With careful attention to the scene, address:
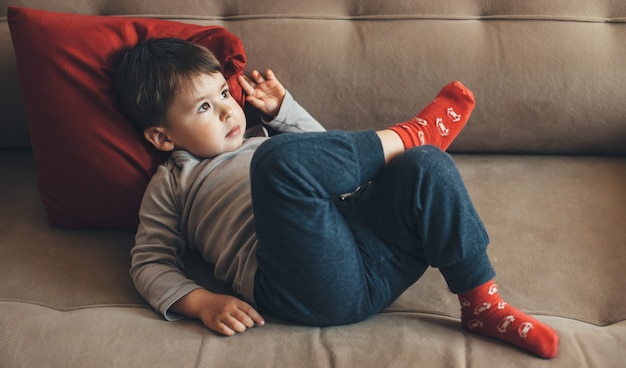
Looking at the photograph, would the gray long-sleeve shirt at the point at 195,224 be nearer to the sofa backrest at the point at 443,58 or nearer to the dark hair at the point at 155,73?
the dark hair at the point at 155,73

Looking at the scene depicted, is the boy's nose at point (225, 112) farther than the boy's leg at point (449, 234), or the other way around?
the boy's nose at point (225, 112)

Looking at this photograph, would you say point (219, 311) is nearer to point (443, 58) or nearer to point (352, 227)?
point (352, 227)

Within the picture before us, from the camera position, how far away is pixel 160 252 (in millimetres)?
1233

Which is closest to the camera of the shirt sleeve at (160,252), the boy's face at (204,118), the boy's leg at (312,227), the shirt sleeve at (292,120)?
the boy's leg at (312,227)

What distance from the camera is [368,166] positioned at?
1083 millimetres

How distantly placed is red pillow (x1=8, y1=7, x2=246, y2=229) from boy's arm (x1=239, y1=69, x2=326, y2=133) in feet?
0.29

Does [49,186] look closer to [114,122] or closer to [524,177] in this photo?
[114,122]

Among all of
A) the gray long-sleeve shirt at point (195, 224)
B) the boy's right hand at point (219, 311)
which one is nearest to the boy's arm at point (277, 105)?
the gray long-sleeve shirt at point (195, 224)

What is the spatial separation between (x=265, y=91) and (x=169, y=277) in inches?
18.0

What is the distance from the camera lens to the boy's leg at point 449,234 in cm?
104

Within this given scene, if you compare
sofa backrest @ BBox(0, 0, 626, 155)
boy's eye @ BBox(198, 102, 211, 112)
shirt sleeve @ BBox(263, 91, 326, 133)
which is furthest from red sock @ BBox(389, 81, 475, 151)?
boy's eye @ BBox(198, 102, 211, 112)

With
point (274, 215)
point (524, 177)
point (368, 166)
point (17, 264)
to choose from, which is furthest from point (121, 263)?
point (524, 177)

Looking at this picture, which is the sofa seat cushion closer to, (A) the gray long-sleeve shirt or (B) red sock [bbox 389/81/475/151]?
(A) the gray long-sleeve shirt

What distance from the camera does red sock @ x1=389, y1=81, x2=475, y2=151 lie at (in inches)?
48.4
